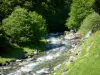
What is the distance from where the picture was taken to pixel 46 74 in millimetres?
50625

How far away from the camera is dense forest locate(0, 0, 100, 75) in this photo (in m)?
78.1

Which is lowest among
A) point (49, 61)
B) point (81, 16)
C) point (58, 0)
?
point (49, 61)

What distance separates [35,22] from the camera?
291ft

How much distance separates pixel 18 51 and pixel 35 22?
51.6 feet

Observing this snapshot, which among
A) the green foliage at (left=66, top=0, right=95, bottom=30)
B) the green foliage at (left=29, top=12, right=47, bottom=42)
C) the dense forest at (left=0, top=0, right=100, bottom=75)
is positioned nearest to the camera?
the dense forest at (left=0, top=0, right=100, bottom=75)

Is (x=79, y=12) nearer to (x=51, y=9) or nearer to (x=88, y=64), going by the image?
(x=51, y=9)

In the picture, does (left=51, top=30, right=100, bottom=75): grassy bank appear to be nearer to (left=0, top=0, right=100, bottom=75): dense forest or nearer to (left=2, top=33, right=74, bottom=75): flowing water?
(left=2, top=33, right=74, bottom=75): flowing water

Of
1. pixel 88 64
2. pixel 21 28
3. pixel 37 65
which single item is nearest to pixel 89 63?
pixel 88 64

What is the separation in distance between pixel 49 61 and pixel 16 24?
→ 24754 millimetres

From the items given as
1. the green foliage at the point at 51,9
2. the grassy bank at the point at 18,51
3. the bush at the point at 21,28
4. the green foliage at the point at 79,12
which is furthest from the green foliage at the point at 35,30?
the green foliage at the point at 51,9

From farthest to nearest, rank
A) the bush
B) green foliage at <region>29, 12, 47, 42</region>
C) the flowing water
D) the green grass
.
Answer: green foliage at <region>29, 12, 47, 42</region>, the bush, the flowing water, the green grass

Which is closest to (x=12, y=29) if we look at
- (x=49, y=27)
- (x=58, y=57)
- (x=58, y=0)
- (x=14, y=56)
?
(x=14, y=56)

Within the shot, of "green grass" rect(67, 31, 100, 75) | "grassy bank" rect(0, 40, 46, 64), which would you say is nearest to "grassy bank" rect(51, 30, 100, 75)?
"green grass" rect(67, 31, 100, 75)

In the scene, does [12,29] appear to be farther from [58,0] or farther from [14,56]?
[58,0]
